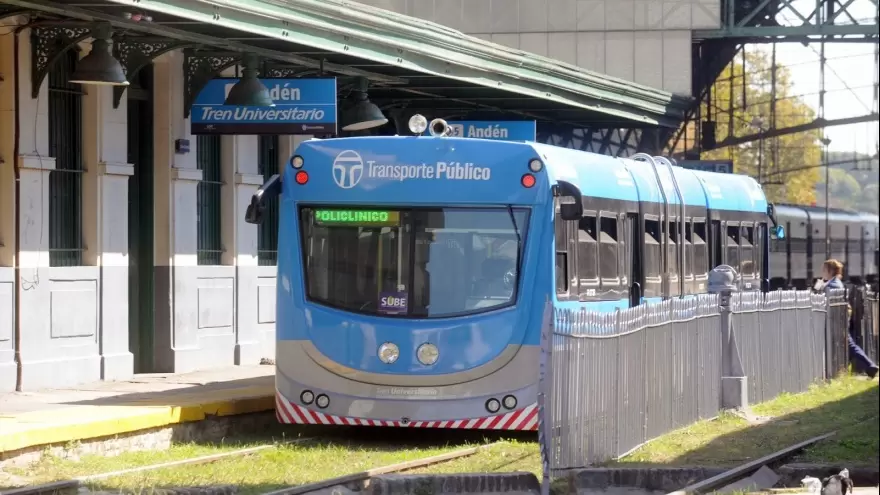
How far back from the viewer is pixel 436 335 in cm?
1403

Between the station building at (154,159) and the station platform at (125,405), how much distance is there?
0.56 meters

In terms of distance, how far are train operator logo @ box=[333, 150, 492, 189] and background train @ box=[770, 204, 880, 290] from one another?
2332 centimetres

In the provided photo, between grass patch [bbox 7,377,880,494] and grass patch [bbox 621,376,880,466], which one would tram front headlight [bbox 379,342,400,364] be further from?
grass patch [bbox 621,376,880,466]

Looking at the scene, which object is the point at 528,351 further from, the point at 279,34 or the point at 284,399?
the point at 279,34

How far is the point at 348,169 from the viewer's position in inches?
571

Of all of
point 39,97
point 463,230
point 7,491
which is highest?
point 39,97

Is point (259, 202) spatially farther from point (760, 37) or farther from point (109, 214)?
point (760, 37)

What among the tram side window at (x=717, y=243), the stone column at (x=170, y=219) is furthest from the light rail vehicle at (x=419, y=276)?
the tram side window at (x=717, y=243)

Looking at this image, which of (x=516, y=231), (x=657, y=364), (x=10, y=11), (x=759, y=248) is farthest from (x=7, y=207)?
(x=759, y=248)

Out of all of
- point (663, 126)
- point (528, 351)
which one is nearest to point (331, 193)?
point (528, 351)

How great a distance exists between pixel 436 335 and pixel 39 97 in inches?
220

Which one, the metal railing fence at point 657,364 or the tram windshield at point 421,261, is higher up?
the tram windshield at point 421,261

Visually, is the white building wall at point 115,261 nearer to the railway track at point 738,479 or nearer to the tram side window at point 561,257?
the tram side window at point 561,257

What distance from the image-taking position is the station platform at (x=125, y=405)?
A: 1286 centimetres
